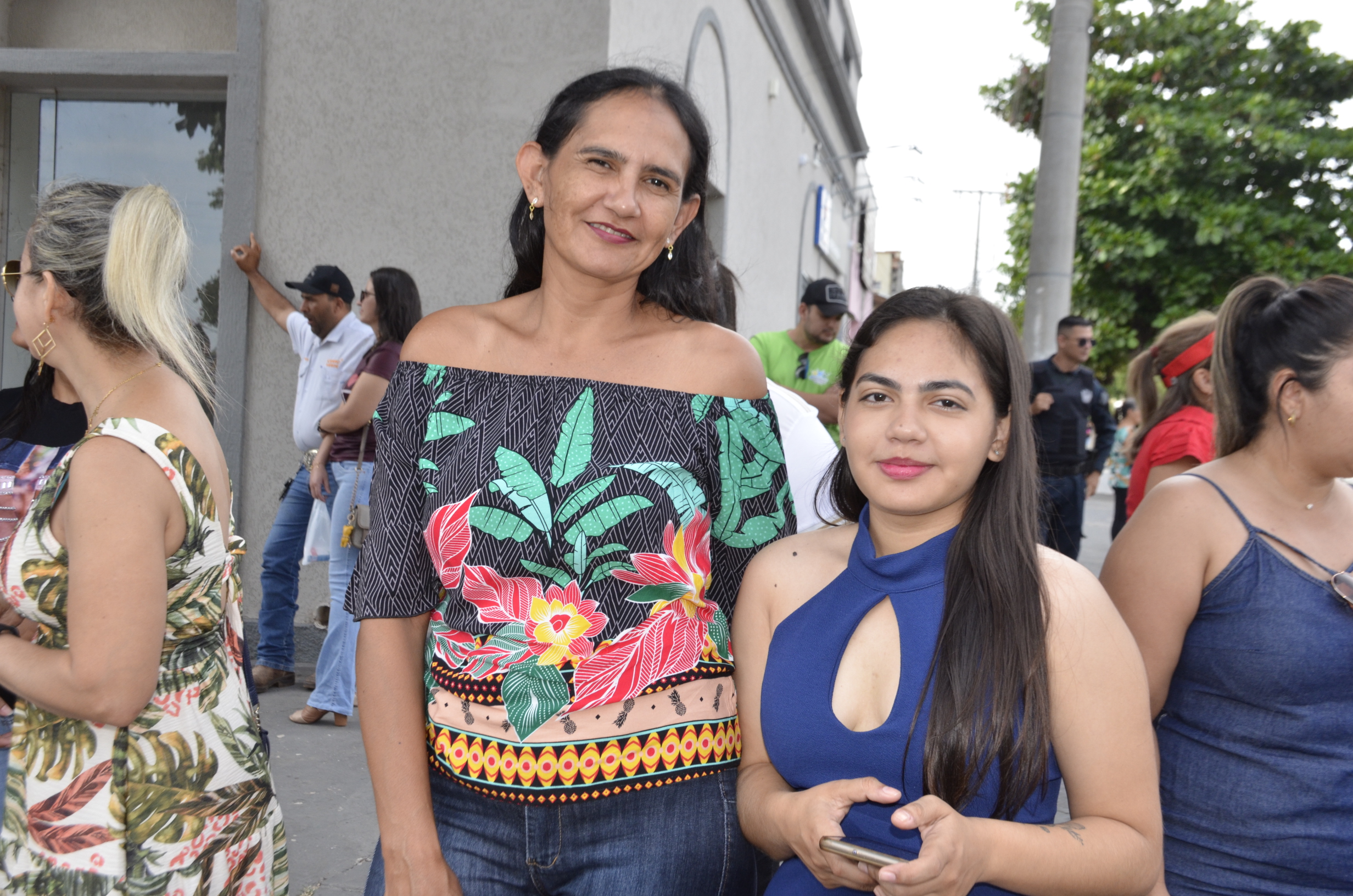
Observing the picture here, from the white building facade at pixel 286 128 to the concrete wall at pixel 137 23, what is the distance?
1cm

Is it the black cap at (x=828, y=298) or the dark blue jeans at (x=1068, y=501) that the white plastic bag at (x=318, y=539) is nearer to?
the black cap at (x=828, y=298)

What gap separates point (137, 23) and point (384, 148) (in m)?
1.86

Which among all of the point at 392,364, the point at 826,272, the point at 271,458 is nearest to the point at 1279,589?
the point at 392,364

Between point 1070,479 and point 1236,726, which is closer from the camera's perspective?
point 1236,726

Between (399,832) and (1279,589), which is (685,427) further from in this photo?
(1279,589)

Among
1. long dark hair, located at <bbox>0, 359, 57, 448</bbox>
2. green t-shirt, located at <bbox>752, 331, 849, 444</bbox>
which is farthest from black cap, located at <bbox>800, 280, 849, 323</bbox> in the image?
long dark hair, located at <bbox>0, 359, 57, 448</bbox>

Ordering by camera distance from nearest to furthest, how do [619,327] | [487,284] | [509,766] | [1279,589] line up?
[509,766]
[619,327]
[1279,589]
[487,284]

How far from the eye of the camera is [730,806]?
1.53 m

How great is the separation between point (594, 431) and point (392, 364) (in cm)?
359

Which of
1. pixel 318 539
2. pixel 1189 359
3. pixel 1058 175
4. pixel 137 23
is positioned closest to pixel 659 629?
pixel 1189 359

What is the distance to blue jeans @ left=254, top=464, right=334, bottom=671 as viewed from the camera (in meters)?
5.22

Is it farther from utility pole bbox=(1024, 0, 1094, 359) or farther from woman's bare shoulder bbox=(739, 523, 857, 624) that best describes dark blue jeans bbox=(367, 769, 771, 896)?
utility pole bbox=(1024, 0, 1094, 359)

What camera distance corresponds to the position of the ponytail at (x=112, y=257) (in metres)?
1.86

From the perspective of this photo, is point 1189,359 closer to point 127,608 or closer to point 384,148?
point 127,608
